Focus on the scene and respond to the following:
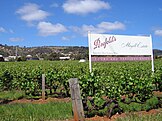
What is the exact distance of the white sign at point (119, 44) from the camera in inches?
565

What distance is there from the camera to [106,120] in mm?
8094

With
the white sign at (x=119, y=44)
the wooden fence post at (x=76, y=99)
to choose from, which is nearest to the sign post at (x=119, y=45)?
the white sign at (x=119, y=44)

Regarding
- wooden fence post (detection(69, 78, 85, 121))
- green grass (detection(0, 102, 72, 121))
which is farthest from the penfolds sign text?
wooden fence post (detection(69, 78, 85, 121))

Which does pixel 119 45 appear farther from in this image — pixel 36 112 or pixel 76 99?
pixel 76 99

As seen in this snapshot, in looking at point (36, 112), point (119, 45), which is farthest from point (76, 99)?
point (119, 45)

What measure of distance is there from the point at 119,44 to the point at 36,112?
7361 millimetres

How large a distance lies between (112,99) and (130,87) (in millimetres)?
1111

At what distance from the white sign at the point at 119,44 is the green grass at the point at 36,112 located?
4.62 meters

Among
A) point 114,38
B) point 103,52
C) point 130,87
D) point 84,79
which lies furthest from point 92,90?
point 114,38

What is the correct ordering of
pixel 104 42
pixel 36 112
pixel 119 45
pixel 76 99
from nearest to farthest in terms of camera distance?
pixel 76 99 < pixel 36 112 < pixel 104 42 < pixel 119 45

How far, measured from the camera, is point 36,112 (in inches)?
379

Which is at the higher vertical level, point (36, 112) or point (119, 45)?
point (119, 45)

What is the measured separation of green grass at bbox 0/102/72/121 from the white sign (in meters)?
4.62

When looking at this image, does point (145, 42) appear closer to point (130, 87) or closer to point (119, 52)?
point (119, 52)
